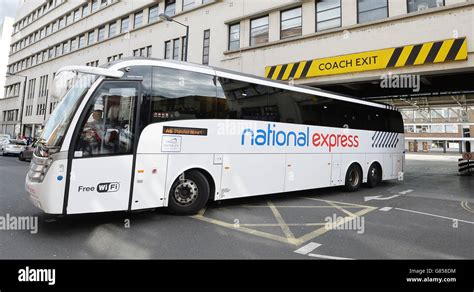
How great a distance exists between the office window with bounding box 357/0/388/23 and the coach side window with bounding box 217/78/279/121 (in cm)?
880

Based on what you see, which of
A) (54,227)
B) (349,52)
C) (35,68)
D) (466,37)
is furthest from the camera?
(35,68)

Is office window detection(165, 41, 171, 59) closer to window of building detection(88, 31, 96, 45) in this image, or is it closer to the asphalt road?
window of building detection(88, 31, 96, 45)

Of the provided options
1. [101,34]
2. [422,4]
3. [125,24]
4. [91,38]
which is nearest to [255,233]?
[422,4]

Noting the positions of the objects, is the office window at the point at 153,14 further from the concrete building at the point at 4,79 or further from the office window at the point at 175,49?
the concrete building at the point at 4,79

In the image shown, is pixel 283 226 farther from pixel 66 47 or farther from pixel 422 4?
pixel 66 47

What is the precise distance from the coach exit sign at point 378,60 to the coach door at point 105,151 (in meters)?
10.6

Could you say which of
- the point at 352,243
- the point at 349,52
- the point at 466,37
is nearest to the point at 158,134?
the point at 352,243

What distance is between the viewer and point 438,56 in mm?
11219

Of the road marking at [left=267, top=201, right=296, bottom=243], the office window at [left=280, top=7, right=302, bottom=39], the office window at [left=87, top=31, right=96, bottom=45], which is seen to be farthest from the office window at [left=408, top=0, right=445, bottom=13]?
the office window at [left=87, top=31, right=96, bottom=45]

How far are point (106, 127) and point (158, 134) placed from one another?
100 centimetres

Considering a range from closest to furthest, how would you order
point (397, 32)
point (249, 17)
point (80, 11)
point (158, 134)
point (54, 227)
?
point (54, 227) → point (158, 134) → point (397, 32) → point (249, 17) → point (80, 11)
